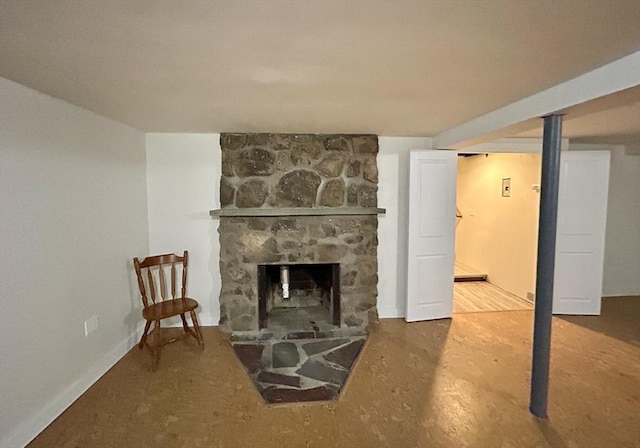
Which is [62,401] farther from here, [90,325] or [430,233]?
[430,233]

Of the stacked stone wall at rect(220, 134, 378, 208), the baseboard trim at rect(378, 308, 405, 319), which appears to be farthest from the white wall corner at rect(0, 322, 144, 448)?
the baseboard trim at rect(378, 308, 405, 319)

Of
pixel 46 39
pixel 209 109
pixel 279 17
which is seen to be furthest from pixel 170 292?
pixel 279 17

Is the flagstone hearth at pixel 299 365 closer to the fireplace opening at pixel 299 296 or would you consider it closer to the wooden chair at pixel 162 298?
the fireplace opening at pixel 299 296

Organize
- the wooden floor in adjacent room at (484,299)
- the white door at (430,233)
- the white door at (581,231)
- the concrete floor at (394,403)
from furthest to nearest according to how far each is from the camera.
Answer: the wooden floor in adjacent room at (484,299) < the white door at (581,231) < the white door at (430,233) < the concrete floor at (394,403)

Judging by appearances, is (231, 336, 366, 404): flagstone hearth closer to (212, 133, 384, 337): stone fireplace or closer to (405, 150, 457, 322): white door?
(212, 133, 384, 337): stone fireplace

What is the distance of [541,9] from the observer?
128 centimetres

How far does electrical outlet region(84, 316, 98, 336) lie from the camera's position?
2816 millimetres

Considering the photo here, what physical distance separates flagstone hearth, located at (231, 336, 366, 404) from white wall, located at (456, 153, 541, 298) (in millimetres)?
2733

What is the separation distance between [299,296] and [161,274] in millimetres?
1690

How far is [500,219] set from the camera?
18.3 feet

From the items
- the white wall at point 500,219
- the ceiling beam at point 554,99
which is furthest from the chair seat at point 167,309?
the white wall at point 500,219

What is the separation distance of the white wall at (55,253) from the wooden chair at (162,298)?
0.21m

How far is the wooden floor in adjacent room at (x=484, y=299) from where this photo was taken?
4.63 m

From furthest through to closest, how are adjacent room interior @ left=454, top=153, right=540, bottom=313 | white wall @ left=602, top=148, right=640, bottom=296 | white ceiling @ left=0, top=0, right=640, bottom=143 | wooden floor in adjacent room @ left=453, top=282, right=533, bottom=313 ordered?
white wall @ left=602, top=148, right=640, bottom=296 → adjacent room interior @ left=454, top=153, right=540, bottom=313 → wooden floor in adjacent room @ left=453, top=282, right=533, bottom=313 → white ceiling @ left=0, top=0, right=640, bottom=143
